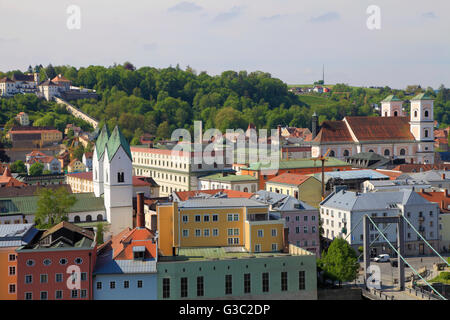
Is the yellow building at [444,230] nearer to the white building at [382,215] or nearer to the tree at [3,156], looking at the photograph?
the white building at [382,215]

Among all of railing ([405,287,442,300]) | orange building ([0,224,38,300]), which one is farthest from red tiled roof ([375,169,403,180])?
orange building ([0,224,38,300])

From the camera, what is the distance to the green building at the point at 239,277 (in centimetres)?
2662

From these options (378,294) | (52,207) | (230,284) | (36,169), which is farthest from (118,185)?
(36,169)

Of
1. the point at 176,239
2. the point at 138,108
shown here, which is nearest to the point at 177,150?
the point at 176,239

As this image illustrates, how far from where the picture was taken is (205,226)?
31188 mm

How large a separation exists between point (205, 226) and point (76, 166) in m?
48.5

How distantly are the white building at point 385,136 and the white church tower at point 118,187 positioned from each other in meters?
26.7

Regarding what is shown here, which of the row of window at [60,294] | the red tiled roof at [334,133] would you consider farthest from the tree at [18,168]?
the row of window at [60,294]

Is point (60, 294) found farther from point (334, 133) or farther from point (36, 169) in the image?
point (36, 169)

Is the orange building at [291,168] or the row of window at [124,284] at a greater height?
the orange building at [291,168]

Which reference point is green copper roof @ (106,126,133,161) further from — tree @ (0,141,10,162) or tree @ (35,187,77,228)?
tree @ (0,141,10,162)

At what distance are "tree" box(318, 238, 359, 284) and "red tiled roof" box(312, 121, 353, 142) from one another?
32.8 m

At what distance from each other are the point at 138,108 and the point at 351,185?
6932 cm

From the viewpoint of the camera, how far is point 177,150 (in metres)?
57.5
